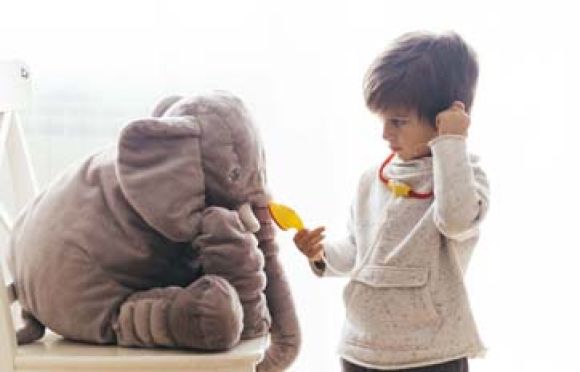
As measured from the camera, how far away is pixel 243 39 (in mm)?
1394

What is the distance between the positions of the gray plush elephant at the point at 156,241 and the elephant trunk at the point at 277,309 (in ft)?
0.24

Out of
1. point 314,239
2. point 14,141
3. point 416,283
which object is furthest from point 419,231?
point 14,141

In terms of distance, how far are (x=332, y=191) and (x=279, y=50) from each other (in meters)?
0.24

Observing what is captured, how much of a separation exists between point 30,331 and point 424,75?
1.80 ft

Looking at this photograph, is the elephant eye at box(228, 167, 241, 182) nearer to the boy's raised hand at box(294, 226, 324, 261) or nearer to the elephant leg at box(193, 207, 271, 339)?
the elephant leg at box(193, 207, 271, 339)

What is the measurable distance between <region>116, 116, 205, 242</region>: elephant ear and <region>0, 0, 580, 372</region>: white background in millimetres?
396

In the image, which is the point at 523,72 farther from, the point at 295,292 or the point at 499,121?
the point at 295,292

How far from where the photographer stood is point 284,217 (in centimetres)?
115

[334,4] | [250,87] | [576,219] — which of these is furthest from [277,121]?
[576,219]

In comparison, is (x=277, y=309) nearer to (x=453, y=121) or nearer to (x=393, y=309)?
(x=393, y=309)

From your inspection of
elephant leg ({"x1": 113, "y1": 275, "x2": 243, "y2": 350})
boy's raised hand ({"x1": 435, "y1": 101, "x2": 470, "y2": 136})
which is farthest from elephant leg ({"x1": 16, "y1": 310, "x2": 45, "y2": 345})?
boy's raised hand ({"x1": 435, "y1": 101, "x2": 470, "y2": 136})

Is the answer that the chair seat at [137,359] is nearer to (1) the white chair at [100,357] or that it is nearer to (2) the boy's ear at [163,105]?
(1) the white chair at [100,357]

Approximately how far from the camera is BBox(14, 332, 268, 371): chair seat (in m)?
0.95

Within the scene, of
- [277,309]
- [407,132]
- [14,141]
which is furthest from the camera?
[14,141]
